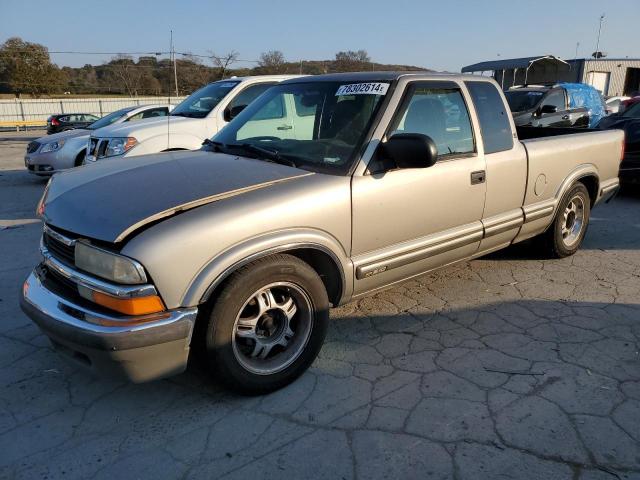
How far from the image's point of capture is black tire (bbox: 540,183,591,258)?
4.98 meters

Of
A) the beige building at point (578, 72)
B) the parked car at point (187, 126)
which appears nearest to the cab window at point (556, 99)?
the parked car at point (187, 126)

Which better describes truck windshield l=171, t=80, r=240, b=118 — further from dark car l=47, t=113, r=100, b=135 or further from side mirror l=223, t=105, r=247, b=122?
dark car l=47, t=113, r=100, b=135

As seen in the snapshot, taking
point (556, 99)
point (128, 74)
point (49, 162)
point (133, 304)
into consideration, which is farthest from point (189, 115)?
point (128, 74)

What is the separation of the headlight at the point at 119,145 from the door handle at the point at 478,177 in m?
5.10

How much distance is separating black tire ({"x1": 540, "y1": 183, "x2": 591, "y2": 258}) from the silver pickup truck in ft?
2.27

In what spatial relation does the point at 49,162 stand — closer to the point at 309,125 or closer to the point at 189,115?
the point at 189,115

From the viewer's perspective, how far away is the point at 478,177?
3859 mm

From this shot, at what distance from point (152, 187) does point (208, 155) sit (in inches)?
32.2

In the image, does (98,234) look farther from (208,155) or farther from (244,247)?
(208,155)

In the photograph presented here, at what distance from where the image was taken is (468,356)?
3344 millimetres

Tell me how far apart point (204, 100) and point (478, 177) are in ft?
17.3

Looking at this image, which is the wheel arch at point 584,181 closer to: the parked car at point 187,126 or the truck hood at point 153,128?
the parked car at point 187,126

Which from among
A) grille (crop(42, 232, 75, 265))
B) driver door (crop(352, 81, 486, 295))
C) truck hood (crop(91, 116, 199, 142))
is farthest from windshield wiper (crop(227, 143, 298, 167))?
truck hood (crop(91, 116, 199, 142))

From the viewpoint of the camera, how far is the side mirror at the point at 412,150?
3076mm
